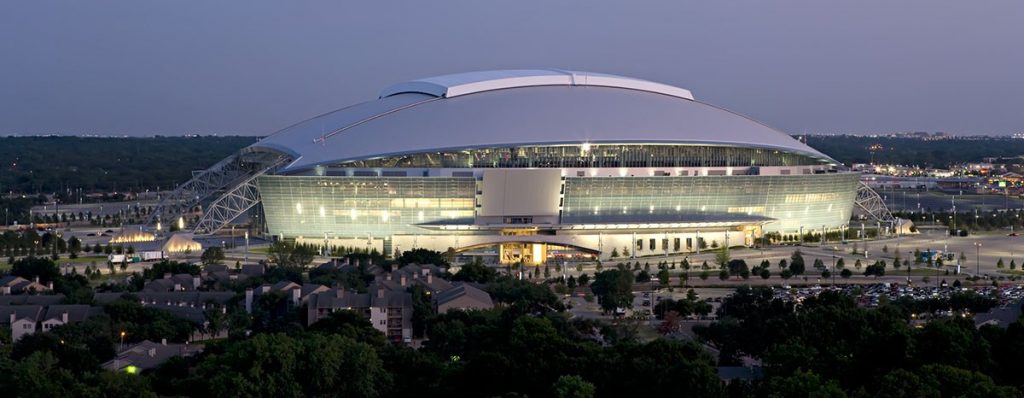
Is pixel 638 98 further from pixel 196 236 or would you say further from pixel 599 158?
pixel 196 236

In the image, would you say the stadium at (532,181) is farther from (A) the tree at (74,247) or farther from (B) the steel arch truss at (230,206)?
(A) the tree at (74,247)

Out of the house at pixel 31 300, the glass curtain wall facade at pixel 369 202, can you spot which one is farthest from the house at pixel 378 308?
the glass curtain wall facade at pixel 369 202

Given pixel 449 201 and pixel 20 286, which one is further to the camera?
pixel 449 201

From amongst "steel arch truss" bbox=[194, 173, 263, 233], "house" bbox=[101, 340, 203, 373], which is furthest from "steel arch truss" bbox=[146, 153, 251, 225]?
"house" bbox=[101, 340, 203, 373]

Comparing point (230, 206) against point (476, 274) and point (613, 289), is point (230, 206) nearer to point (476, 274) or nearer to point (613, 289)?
point (476, 274)

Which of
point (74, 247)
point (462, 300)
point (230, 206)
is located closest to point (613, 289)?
point (462, 300)

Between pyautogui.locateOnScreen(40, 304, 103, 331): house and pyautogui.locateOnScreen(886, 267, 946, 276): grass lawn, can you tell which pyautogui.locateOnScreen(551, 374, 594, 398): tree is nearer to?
pyautogui.locateOnScreen(40, 304, 103, 331): house
